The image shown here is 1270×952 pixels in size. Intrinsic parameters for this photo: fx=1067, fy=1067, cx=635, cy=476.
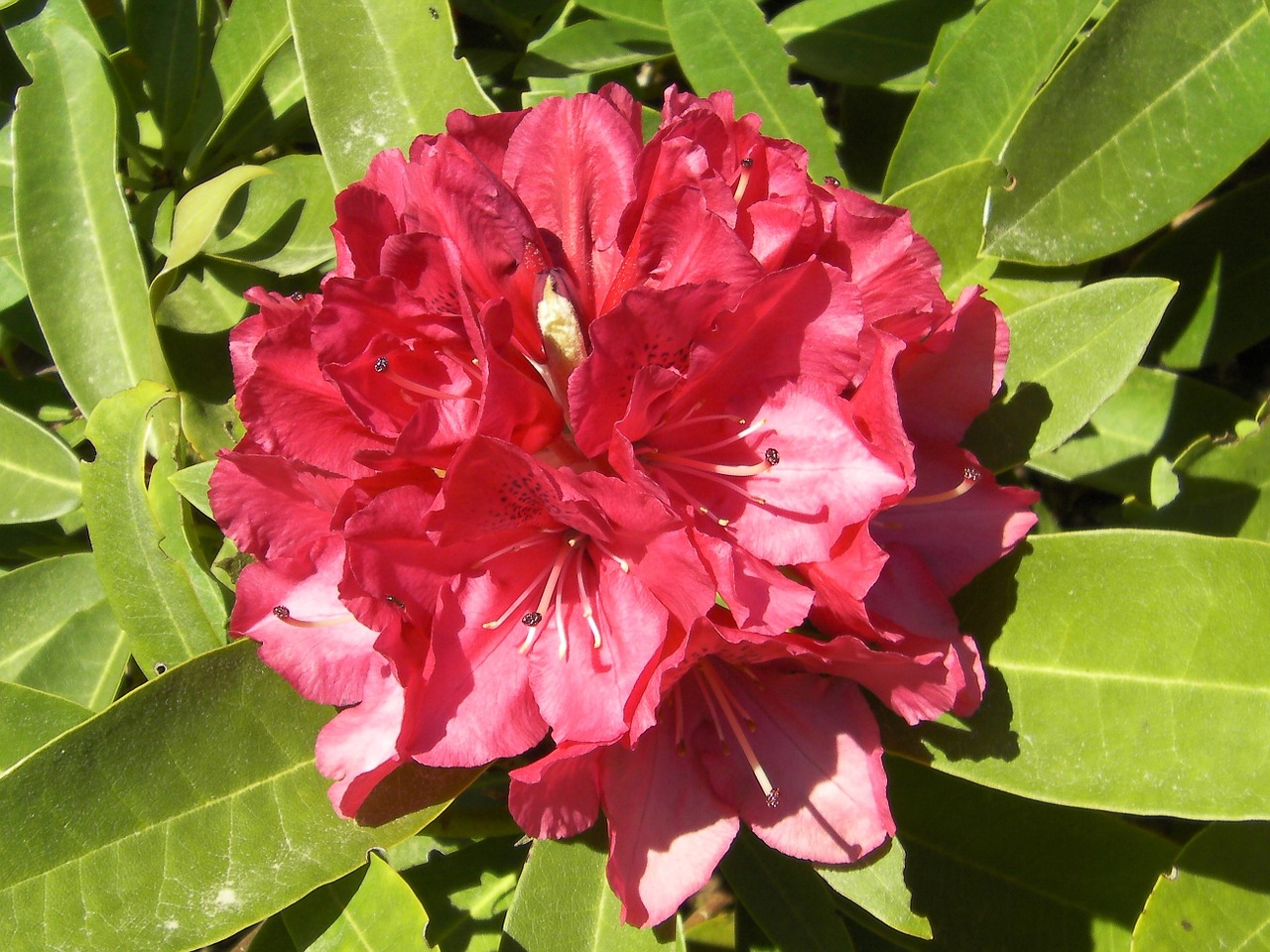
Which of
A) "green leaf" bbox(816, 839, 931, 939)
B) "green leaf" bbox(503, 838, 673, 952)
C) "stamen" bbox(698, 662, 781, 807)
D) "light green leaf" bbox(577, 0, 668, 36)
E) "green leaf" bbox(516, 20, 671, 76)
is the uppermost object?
"light green leaf" bbox(577, 0, 668, 36)

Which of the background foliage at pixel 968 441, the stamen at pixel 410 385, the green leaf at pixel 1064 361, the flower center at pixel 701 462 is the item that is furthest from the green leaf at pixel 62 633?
the green leaf at pixel 1064 361

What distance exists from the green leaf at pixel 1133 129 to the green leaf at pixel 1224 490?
32 cm

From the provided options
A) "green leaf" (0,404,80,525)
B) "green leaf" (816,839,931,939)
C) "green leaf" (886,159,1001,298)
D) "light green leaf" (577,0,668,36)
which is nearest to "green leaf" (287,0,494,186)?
"light green leaf" (577,0,668,36)

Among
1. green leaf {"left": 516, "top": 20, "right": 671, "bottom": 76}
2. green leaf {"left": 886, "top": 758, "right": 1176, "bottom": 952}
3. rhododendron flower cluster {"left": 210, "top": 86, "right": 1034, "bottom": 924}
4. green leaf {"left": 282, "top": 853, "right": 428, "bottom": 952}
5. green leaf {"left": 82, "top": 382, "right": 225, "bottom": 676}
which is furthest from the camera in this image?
green leaf {"left": 516, "top": 20, "right": 671, "bottom": 76}

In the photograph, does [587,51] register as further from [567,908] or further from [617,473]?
[567,908]

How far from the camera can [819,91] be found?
2.52 meters

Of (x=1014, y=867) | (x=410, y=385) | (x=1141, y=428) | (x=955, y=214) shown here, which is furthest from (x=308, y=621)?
(x=1141, y=428)

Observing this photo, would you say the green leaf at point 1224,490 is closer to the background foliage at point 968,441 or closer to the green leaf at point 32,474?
the background foliage at point 968,441

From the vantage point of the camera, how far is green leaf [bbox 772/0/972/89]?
1804 millimetres

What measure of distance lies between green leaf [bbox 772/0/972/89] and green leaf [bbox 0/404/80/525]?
4.58 feet

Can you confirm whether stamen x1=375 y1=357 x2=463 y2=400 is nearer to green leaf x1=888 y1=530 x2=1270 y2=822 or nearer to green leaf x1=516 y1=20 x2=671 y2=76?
green leaf x1=888 y1=530 x2=1270 y2=822

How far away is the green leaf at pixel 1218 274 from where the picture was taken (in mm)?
1927

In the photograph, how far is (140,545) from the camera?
1.45 metres

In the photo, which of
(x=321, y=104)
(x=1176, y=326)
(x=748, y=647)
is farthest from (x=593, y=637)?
(x=1176, y=326)
